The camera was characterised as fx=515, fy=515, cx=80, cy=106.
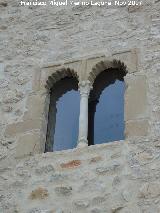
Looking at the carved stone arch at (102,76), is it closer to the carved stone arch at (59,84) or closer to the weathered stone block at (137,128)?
the carved stone arch at (59,84)

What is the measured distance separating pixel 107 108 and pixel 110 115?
98 millimetres

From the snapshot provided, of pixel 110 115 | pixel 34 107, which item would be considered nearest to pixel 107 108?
pixel 110 115

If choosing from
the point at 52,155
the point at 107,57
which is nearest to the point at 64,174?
the point at 52,155

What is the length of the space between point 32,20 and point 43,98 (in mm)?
1282

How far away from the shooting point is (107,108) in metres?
5.23

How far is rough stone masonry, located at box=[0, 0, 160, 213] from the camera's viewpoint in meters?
4.40

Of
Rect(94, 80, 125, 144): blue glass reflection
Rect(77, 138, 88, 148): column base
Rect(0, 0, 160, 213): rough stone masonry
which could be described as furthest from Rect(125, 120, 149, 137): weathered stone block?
Rect(77, 138, 88, 148): column base

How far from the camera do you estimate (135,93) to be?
5.01 metres

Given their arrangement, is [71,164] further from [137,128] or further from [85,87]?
[85,87]

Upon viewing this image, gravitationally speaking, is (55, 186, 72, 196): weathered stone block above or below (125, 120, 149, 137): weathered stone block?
below

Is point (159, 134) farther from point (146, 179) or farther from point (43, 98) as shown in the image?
point (43, 98)

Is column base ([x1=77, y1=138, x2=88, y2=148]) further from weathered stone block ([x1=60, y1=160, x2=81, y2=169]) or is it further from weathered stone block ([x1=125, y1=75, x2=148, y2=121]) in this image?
weathered stone block ([x1=125, y1=75, x2=148, y2=121])

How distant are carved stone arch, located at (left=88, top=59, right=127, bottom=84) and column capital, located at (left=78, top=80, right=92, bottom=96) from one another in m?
0.10

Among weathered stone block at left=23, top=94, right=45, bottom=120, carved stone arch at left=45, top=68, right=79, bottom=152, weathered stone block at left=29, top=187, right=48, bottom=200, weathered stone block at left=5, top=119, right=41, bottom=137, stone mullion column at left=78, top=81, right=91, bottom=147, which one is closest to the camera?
weathered stone block at left=29, top=187, right=48, bottom=200
